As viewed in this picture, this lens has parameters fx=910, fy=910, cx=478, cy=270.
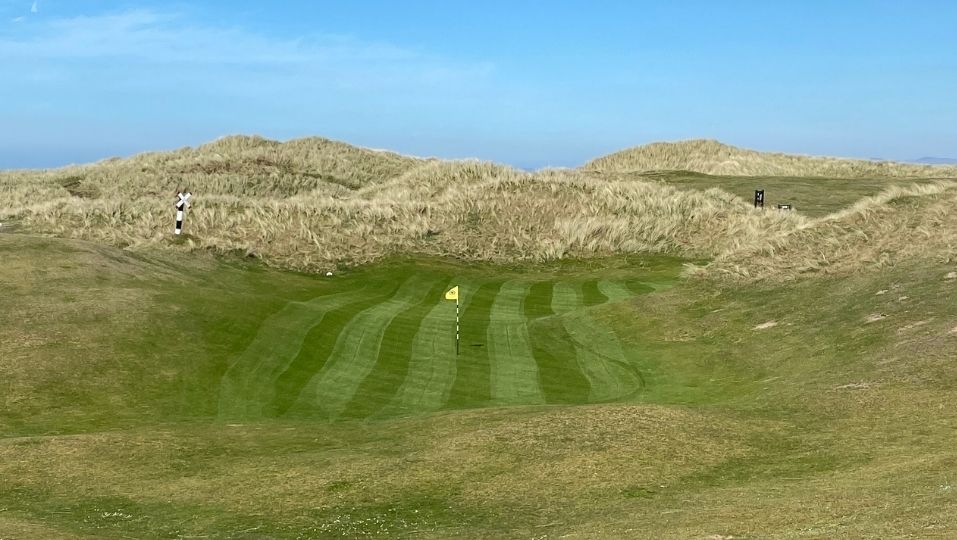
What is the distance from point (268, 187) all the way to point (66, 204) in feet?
91.7

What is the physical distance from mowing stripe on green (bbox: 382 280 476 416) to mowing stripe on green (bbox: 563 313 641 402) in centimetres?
387

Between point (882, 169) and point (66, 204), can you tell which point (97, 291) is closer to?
point (66, 204)

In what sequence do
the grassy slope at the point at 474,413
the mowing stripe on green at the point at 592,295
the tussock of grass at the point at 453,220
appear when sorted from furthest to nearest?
1. the tussock of grass at the point at 453,220
2. the mowing stripe on green at the point at 592,295
3. the grassy slope at the point at 474,413

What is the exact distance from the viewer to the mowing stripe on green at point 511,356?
2305 centimetres

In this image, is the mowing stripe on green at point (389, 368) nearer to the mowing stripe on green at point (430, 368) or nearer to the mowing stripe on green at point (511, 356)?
the mowing stripe on green at point (430, 368)

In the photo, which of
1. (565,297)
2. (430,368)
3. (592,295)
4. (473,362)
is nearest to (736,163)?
(592,295)

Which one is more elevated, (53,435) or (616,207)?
(616,207)

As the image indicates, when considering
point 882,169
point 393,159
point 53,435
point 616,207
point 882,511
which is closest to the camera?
point 882,511

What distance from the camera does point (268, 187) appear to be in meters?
78.4

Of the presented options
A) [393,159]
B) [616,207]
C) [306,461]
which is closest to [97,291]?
[306,461]

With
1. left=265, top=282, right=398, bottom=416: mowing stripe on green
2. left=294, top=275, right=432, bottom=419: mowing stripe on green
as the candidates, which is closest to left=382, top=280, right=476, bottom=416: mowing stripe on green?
left=294, top=275, right=432, bottom=419: mowing stripe on green

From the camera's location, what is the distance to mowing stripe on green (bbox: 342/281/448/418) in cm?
2167

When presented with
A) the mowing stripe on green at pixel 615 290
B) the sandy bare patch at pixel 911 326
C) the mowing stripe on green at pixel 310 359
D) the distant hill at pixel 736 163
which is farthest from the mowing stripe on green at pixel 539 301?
the distant hill at pixel 736 163

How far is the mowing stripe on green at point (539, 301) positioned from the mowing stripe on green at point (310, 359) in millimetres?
6458
